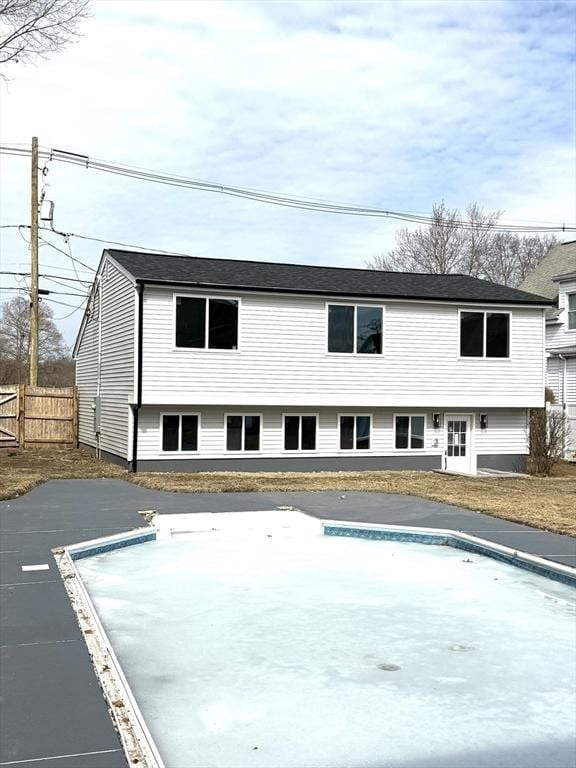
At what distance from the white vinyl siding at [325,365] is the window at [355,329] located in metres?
0.21

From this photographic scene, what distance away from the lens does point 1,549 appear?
821 centimetres

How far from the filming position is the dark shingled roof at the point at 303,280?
1753 centimetres

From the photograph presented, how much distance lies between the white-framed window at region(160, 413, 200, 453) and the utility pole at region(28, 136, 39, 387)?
26.6ft

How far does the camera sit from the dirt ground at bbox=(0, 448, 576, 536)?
482 inches

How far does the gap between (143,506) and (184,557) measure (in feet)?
8.69

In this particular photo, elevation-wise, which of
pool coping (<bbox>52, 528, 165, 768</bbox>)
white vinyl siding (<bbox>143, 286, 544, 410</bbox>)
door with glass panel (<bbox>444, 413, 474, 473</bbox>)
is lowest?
pool coping (<bbox>52, 528, 165, 768</bbox>)

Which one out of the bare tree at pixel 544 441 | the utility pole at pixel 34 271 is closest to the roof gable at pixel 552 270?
the bare tree at pixel 544 441

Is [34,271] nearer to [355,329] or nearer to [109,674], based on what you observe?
[355,329]

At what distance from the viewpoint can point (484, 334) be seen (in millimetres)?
19984

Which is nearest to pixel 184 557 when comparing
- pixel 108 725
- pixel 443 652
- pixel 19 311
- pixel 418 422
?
pixel 443 652

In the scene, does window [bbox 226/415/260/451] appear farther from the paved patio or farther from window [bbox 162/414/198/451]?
the paved patio

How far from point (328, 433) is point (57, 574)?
12465 millimetres

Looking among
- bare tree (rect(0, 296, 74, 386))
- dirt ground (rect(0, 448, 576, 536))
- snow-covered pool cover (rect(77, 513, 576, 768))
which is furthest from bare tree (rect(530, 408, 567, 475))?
bare tree (rect(0, 296, 74, 386))

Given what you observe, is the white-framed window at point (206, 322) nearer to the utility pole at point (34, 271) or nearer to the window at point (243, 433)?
the window at point (243, 433)
